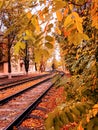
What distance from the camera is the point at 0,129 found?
9.18m

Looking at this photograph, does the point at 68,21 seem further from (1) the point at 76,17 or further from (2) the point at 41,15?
(2) the point at 41,15

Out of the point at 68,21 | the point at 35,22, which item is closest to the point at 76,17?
the point at 68,21

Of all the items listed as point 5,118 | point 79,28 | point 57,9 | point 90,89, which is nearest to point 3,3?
point 57,9

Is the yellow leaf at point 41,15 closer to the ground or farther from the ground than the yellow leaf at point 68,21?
farther from the ground

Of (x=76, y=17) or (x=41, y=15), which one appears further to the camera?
(x=41, y=15)

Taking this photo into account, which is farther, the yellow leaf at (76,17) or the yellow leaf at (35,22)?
the yellow leaf at (35,22)

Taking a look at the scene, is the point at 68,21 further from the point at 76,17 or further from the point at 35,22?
the point at 35,22

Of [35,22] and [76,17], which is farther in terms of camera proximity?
[35,22]

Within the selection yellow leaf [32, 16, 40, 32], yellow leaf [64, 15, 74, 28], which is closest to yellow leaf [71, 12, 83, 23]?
yellow leaf [64, 15, 74, 28]

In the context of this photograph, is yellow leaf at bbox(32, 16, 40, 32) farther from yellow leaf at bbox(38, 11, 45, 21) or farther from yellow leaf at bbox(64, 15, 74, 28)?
yellow leaf at bbox(64, 15, 74, 28)

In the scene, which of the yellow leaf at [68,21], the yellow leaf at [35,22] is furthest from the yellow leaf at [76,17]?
the yellow leaf at [35,22]

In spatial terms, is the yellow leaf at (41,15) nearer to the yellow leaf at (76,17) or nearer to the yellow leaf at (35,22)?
the yellow leaf at (35,22)

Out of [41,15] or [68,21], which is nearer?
[68,21]

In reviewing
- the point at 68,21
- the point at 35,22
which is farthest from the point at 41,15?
the point at 68,21
